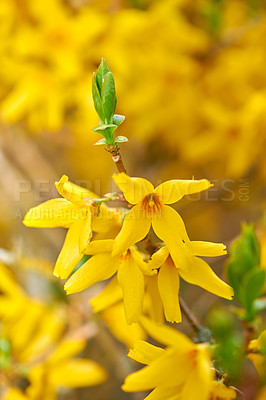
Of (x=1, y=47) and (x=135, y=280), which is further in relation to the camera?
(x=1, y=47)

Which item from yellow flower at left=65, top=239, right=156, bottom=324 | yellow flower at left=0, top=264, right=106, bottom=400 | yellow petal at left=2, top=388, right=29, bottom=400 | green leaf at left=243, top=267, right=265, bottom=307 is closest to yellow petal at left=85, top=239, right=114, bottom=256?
yellow flower at left=65, top=239, right=156, bottom=324

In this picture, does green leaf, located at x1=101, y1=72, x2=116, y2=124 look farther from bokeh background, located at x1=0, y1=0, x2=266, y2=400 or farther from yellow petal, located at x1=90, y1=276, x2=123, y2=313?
bokeh background, located at x1=0, y1=0, x2=266, y2=400

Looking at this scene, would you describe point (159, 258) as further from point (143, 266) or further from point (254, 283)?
point (254, 283)

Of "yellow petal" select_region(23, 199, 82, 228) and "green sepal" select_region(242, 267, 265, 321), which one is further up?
"yellow petal" select_region(23, 199, 82, 228)

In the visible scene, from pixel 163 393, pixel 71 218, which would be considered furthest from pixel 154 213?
pixel 163 393

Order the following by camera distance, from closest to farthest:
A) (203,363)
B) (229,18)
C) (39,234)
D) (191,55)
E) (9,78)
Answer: (203,363) → (9,78) → (191,55) → (229,18) → (39,234)

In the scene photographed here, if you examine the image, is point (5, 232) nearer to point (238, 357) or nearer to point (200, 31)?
point (200, 31)

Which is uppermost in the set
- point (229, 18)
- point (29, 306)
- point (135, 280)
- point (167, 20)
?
point (229, 18)

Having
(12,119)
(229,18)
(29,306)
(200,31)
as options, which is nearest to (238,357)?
(29,306)
